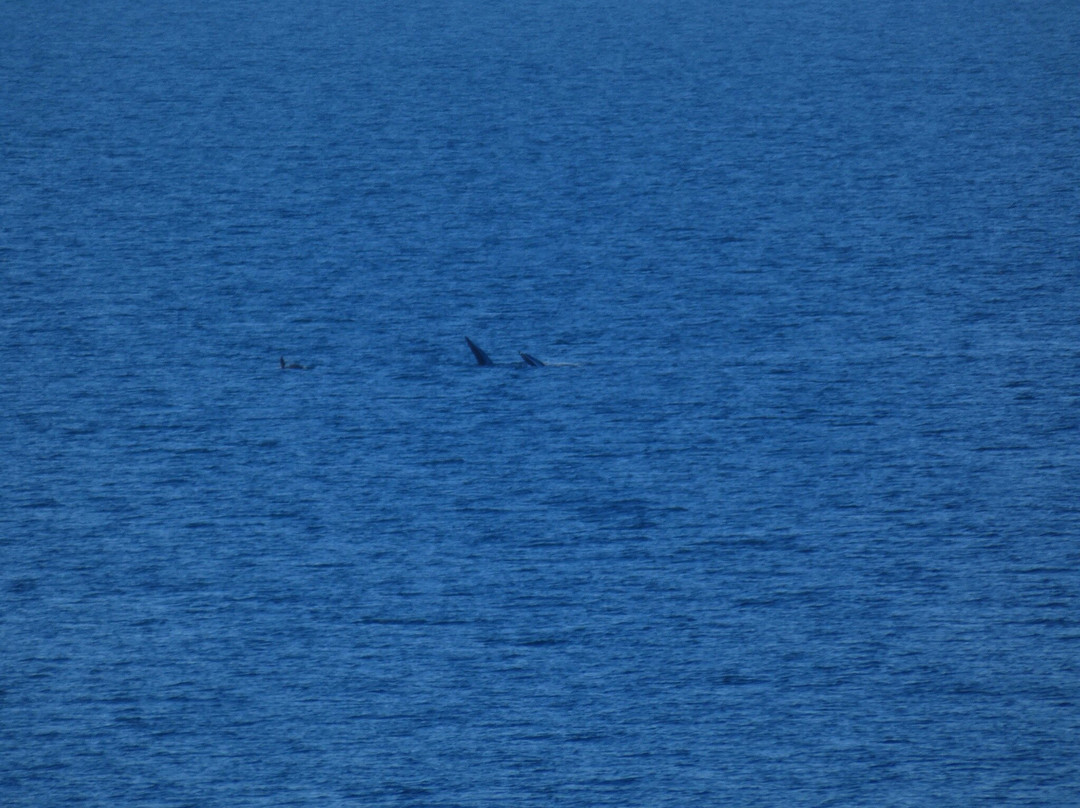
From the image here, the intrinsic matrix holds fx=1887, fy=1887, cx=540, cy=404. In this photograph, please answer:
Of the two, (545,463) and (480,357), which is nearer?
(545,463)

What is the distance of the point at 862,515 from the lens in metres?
43.4

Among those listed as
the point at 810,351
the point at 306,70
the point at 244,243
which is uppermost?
the point at 810,351

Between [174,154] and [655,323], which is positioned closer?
[655,323]

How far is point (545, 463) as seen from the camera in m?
46.7

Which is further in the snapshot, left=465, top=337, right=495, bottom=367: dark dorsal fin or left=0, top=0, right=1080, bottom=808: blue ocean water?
left=465, top=337, right=495, bottom=367: dark dorsal fin

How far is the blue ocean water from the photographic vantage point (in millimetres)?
34781

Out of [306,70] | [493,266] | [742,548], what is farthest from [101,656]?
[306,70]

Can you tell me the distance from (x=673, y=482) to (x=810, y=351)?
9835mm

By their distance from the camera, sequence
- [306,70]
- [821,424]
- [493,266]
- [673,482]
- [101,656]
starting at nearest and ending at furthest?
[101,656] < [673,482] < [821,424] < [493,266] < [306,70]

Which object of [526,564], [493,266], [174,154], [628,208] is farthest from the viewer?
[174,154]

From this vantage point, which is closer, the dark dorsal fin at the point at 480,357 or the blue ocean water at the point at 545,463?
the blue ocean water at the point at 545,463

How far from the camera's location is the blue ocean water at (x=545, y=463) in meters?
34.8

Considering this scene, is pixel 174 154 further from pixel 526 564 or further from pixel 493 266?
pixel 526 564

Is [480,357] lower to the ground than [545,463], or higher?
lower
